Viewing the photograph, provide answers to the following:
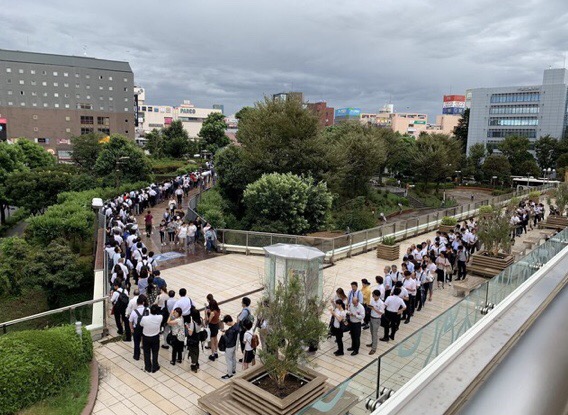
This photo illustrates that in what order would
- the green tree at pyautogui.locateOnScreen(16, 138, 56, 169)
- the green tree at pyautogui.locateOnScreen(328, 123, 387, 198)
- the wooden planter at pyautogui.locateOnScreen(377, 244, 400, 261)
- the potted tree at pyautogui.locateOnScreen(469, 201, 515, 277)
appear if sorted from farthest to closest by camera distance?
1. the green tree at pyautogui.locateOnScreen(16, 138, 56, 169)
2. the green tree at pyautogui.locateOnScreen(328, 123, 387, 198)
3. the wooden planter at pyautogui.locateOnScreen(377, 244, 400, 261)
4. the potted tree at pyautogui.locateOnScreen(469, 201, 515, 277)

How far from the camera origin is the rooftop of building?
272 ft

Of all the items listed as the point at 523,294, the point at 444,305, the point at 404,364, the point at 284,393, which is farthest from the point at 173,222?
the point at 523,294

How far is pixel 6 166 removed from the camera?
44812 millimetres

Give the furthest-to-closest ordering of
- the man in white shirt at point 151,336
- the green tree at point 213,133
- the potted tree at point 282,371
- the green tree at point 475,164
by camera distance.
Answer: the green tree at point 475,164 → the green tree at point 213,133 → the man in white shirt at point 151,336 → the potted tree at point 282,371

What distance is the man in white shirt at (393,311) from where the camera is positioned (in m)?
9.98

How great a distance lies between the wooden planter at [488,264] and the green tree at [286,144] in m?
14.5

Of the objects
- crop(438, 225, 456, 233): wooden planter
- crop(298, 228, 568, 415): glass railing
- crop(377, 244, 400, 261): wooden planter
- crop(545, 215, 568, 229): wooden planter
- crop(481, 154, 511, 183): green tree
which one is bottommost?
crop(377, 244, 400, 261): wooden planter

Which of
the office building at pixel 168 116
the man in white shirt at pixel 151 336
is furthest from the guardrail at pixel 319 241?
the office building at pixel 168 116

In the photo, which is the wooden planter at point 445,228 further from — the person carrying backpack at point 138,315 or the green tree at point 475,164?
the green tree at point 475,164

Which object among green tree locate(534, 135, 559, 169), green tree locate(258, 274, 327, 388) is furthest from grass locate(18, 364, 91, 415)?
green tree locate(534, 135, 559, 169)

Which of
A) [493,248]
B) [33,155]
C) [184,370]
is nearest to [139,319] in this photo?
[184,370]

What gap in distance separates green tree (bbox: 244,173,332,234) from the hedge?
589 inches

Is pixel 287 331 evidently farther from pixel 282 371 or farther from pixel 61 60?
pixel 61 60

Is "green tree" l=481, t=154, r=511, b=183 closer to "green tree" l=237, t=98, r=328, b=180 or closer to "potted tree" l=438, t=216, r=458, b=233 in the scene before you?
"green tree" l=237, t=98, r=328, b=180
